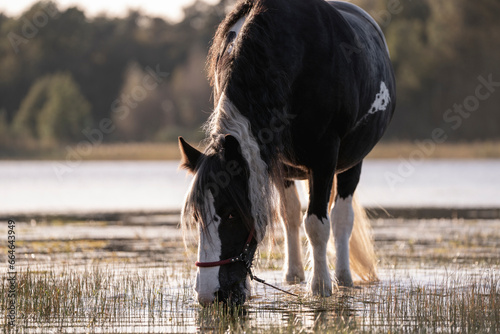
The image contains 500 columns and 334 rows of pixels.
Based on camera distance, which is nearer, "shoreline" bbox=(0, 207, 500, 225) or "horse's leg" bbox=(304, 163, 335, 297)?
"horse's leg" bbox=(304, 163, 335, 297)

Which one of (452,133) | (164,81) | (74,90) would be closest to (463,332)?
(452,133)

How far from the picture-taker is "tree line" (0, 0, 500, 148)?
157ft

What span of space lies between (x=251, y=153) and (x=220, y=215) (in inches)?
18.0

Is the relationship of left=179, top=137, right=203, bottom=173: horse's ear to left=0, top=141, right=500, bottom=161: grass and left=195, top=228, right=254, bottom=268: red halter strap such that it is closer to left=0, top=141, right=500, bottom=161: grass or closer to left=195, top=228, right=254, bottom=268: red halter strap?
left=195, top=228, right=254, bottom=268: red halter strap

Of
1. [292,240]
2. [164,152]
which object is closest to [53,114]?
[164,152]

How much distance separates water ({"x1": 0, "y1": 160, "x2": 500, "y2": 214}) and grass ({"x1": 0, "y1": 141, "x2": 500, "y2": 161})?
78 cm

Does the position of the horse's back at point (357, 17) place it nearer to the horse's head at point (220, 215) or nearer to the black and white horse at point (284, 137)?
the black and white horse at point (284, 137)

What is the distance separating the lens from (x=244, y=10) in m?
6.18

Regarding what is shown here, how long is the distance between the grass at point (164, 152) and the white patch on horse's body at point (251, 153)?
108 feet

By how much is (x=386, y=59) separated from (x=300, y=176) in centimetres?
232

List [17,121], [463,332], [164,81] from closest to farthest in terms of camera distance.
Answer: [463,332] → [17,121] → [164,81]

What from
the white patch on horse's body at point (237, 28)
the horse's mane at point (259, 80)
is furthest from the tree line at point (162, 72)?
the horse's mane at point (259, 80)

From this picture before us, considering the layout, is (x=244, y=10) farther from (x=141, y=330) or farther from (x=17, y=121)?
(x=17, y=121)

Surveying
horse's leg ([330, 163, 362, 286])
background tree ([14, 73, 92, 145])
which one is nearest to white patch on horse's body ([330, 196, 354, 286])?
horse's leg ([330, 163, 362, 286])
